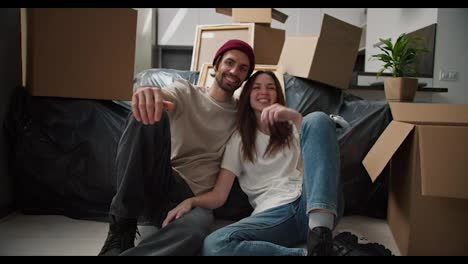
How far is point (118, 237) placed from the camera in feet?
3.15

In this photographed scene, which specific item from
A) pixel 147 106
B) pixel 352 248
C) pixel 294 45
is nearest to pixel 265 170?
pixel 352 248

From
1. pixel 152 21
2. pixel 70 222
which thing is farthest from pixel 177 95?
pixel 152 21

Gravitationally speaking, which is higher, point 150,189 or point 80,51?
point 80,51

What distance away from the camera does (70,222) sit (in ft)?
4.30

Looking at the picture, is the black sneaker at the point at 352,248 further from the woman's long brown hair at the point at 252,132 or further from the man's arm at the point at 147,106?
the man's arm at the point at 147,106

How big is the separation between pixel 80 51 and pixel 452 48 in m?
2.90

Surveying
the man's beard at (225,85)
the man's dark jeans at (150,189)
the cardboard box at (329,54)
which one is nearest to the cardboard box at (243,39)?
the cardboard box at (329,54)

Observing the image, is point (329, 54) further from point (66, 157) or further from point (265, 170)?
point (66, 157)

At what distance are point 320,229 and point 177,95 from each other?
2.07 feet

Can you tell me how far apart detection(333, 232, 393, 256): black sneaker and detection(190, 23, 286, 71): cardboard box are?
1181mm

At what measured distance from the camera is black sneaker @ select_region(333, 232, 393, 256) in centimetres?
92

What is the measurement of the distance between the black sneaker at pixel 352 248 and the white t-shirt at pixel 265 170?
194 mm

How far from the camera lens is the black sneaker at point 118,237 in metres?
0.95
